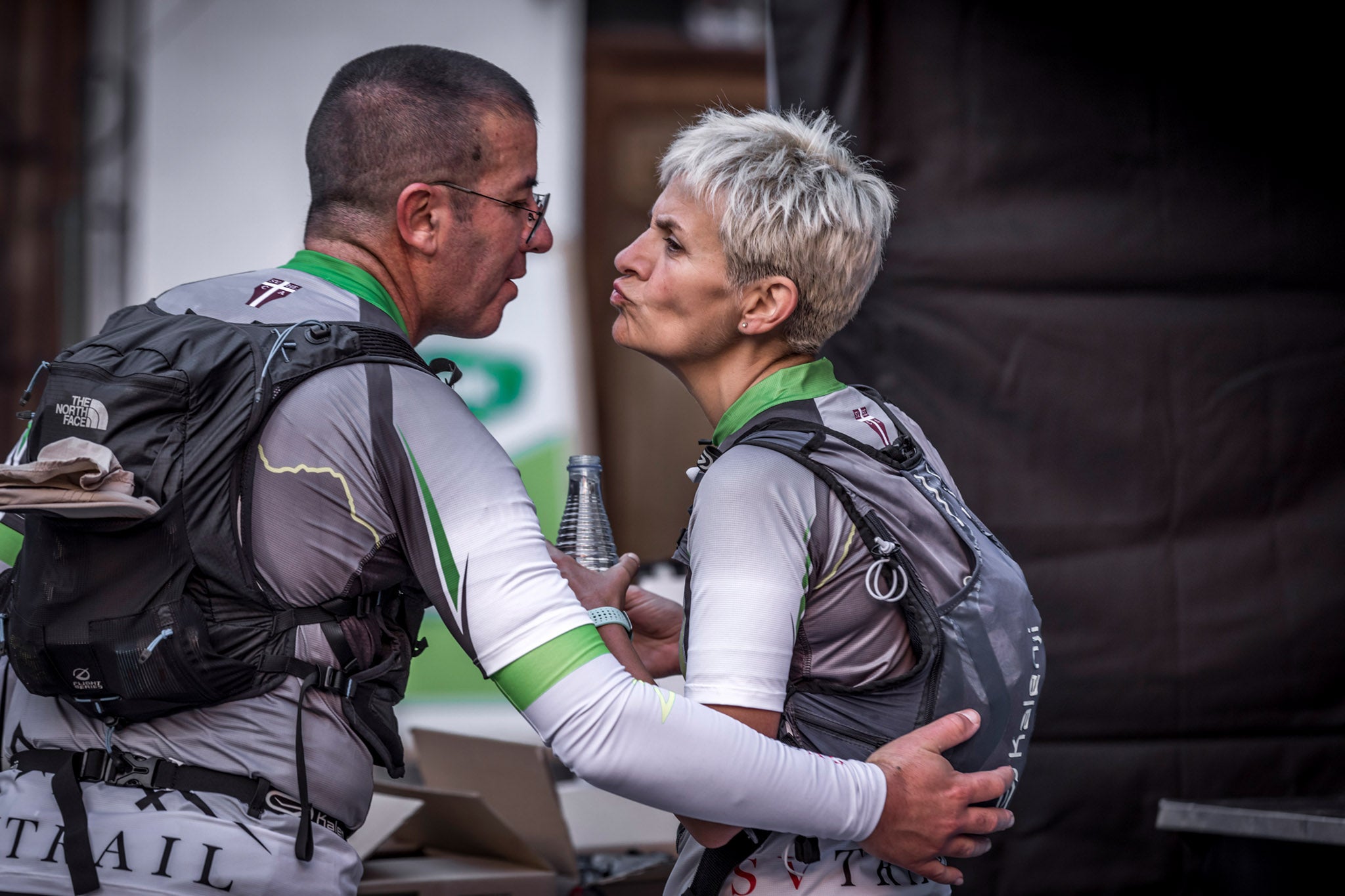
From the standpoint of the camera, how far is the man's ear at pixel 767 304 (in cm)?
189

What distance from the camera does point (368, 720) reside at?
5.27 ft

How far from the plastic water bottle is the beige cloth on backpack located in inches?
30.1

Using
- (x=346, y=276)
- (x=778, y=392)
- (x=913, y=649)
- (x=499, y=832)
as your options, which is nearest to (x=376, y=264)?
(x=346, y=276)

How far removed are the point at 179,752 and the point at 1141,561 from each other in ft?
7.24

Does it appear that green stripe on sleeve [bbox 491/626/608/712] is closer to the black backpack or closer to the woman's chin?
the black backpack

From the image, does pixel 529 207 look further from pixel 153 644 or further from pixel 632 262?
pixel 153 644

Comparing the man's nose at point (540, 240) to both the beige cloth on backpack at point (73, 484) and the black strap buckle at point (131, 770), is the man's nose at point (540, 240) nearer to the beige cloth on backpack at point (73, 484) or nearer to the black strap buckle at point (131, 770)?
the beige cloth on backpack at point (73, 484)

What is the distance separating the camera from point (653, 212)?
6.73 feet

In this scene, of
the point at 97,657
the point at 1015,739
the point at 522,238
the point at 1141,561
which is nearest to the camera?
the point at 97,657

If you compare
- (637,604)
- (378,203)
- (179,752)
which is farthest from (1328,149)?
(179,752)

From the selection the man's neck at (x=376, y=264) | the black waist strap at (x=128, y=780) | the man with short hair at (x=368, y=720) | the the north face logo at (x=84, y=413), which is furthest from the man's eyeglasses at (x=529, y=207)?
the black waist strap at (x=128, y=780)

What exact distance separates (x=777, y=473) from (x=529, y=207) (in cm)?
64

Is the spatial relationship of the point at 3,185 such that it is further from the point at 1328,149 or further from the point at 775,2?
the point at 1328,149

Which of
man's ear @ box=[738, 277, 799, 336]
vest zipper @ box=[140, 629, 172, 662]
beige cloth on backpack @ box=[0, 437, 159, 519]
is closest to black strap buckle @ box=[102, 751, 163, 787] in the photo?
vest zipper @ box=[140, 629, 172, 662]
